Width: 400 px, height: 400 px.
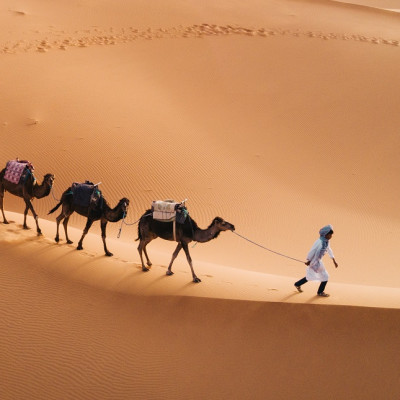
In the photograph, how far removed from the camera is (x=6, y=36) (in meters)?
25.0

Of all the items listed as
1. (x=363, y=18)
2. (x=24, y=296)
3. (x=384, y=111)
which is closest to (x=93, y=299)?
(x=24, y=296)

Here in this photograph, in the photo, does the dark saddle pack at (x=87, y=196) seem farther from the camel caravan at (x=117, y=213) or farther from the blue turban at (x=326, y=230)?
the blue turban at (x=326, y=230)

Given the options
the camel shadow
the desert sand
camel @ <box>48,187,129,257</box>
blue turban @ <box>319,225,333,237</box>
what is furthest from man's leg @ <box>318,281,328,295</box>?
Answer: camel @ <box>48,187,129,257</box>

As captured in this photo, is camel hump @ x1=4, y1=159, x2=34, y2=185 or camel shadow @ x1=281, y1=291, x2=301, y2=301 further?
camel hump @ x1=4, y1=159, x2=34, y2=185

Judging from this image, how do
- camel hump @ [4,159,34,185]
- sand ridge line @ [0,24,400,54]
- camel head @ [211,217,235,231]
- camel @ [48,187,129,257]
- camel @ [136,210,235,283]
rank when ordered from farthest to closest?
sand ridge line @ [0,24,400,54], camel hump @ [4,159,34,185], camel @ [48,187,129,257], camel @ [136,210,235,283], camel head @ [211,217,235,231]

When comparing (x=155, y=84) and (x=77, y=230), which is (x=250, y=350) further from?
(x=155, y=84)

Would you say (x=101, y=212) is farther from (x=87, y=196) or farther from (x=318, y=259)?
(x=318, y=259)

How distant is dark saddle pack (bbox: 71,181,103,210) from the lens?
10648 millimetres

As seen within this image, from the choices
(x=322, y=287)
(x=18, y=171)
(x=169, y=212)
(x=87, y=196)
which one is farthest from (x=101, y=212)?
(x=322, y=287)

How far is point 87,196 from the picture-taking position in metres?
10.7

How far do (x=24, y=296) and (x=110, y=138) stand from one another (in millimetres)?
9380

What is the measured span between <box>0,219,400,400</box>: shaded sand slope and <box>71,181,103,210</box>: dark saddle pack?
67.1 inches

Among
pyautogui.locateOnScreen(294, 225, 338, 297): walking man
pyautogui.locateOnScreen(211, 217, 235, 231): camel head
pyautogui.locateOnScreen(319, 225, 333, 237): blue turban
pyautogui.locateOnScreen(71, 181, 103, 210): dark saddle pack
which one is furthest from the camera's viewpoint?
pyautogui.locateOnScreen(71, 181, 103, 210): dark saddle pack

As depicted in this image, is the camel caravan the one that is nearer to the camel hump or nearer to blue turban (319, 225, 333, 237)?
the camel hump
